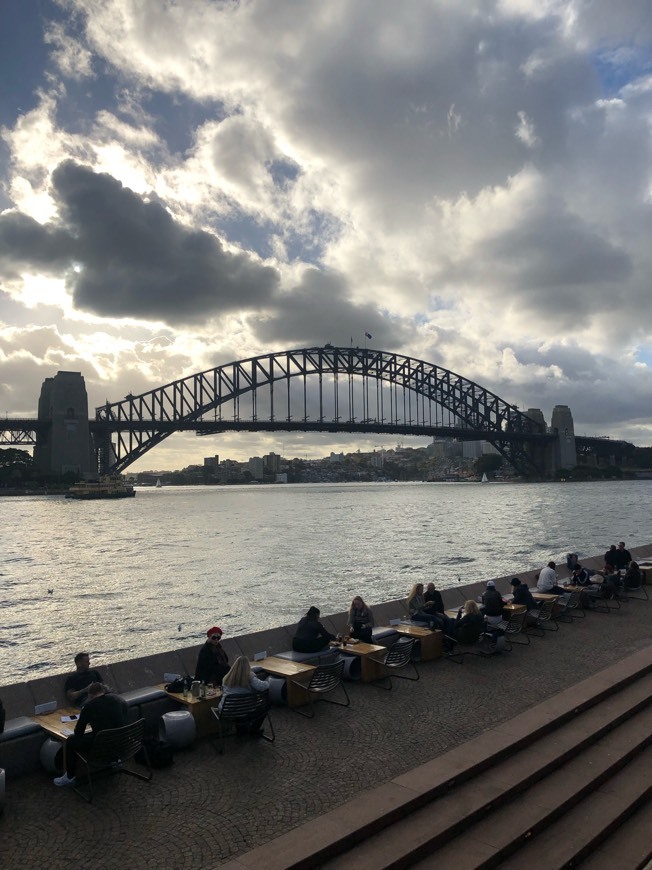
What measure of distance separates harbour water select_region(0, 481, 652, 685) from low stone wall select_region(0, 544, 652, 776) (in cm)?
794

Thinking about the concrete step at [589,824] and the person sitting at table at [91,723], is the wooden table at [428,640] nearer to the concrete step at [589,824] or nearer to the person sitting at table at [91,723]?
the concrete step at [589,824]

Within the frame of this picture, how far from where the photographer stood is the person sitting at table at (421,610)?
10.2 m

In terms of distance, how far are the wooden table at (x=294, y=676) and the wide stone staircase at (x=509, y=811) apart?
6.88ft

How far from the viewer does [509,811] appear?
545 cm

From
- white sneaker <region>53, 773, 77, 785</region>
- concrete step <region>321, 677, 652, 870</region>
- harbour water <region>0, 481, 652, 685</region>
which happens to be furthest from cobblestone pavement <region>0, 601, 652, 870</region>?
harbour water <region>0, 481, 652, 685</region>

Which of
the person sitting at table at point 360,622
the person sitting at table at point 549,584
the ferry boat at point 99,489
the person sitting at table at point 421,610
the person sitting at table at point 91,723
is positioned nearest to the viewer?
the person sitting at table at point 91,723

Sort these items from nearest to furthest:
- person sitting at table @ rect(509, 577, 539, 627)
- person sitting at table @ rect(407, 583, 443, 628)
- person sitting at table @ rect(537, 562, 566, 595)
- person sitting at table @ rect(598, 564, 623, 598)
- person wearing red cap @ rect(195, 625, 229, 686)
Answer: person wearing red cap @ rect(195, 625, 229, 686) → person sitting at table @ rect(407, 583, 443, 628) → person sitting at table @ rect(509, 577, 539, 627) → person sitting at table @ rect(537, 562, 566, 595) → person sitting at table @ rect(598, 564, 623, 598)

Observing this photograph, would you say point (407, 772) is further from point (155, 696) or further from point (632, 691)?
point (632, 691)

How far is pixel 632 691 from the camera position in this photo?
7887mm

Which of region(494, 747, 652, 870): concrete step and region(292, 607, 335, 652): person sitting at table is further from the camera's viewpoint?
region(292, 607, 335, 652): person sitting at table

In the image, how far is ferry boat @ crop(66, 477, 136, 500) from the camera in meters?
95.0

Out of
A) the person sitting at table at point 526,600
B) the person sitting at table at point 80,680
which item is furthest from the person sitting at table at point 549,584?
the person sitting at table at point 80,680

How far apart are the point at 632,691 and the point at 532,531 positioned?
38838mm

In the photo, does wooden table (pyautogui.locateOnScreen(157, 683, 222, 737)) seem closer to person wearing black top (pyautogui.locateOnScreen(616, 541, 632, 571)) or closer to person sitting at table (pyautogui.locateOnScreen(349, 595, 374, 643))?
person sitting at table (pyautogui.locateOnScreen(349, 595, 374, 643))
